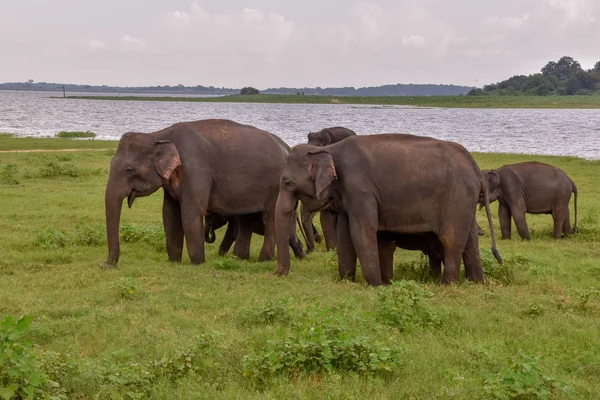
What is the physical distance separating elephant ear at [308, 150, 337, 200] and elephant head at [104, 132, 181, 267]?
2.36 metres

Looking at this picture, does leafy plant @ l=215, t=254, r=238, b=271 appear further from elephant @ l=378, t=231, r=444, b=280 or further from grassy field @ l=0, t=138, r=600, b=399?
elephant @ l=378, t=231, r=444, b=280

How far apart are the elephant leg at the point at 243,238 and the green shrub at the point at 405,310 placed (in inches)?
173

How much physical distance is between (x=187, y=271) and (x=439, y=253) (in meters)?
3.70

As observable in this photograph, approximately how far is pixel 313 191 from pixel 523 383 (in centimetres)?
491

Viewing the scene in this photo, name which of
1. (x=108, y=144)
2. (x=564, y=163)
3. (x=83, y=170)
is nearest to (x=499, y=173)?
(x=83, y=170)

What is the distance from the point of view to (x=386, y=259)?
10.2 metres

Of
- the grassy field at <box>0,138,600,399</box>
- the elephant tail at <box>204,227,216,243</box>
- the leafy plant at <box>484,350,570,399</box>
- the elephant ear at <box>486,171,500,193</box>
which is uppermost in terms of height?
the elephant ear at <box>486,171,500,193</box>

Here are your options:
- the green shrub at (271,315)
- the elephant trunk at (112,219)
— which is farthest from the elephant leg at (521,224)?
the green shrub at (271,315)

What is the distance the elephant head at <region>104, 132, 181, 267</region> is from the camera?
1045 cm

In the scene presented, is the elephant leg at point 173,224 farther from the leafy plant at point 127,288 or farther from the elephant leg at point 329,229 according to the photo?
the elephant leg at point 329,229

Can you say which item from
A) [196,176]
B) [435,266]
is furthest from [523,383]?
[196,176]

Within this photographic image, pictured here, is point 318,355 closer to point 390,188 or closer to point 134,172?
point 390,188

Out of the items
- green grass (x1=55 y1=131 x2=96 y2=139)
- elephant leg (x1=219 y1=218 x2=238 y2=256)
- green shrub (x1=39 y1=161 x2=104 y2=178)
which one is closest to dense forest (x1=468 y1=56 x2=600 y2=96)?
green grass (x1=55 y1=131 x2=96 y2=139)

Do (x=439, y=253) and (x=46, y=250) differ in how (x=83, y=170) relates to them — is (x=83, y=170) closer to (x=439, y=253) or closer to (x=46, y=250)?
(x=46, y=250)
